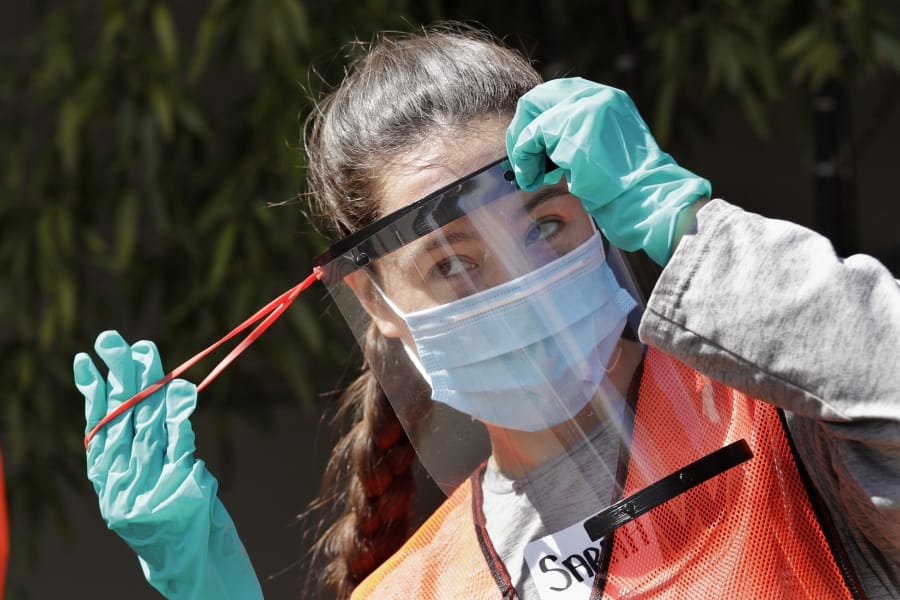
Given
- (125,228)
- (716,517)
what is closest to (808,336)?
(716,517)

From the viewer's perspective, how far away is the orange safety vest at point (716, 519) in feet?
2.99

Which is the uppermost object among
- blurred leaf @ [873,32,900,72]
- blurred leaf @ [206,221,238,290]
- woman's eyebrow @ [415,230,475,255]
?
woman's eyebrow @ [415,230,475,255]

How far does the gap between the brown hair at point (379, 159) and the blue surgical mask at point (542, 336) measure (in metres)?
0.13

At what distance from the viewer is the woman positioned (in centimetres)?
85

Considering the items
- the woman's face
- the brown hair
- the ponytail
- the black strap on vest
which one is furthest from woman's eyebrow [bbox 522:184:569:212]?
the ponytail

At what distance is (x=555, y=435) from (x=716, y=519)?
0.69ft

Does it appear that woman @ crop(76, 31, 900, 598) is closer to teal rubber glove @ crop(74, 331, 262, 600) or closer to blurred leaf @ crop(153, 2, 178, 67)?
teal rubber glove @ crop(74, 331, 262, 600)

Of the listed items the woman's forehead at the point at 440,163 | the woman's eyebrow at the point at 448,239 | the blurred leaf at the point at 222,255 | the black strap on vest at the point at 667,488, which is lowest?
the black strap on vest at the point at 667,488

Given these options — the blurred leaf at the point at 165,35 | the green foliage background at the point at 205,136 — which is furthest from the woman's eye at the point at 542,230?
the blurred leaf at the point at 165,35

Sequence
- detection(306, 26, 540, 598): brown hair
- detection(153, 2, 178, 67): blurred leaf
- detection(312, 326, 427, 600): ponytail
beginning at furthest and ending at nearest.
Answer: detection(153, 2, 178, 67): blurred leaf → detection(312, 326, 427, 600): ponytail → detection(306, 26, 540, 598): brown hair

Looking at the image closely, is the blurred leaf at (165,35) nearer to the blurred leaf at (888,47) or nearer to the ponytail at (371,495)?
the ponytail at (371,495)

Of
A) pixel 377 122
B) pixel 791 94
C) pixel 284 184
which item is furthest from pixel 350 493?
pixel 791 94

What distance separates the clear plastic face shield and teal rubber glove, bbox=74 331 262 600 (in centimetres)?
27

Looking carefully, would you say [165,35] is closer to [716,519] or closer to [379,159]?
[379,159]
